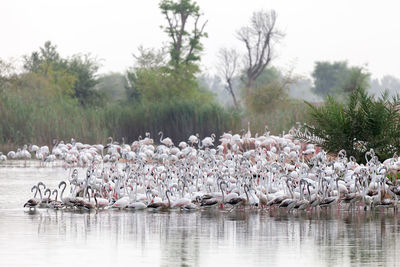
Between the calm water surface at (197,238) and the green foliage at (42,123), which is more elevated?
the green foliage at (42,123)

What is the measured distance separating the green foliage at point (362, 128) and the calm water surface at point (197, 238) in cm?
558

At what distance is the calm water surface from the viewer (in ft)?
35.6

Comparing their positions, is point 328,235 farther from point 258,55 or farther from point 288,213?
point 258,55

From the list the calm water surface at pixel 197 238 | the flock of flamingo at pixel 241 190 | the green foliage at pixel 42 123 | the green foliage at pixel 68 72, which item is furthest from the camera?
the green foliage at pixel 68 72

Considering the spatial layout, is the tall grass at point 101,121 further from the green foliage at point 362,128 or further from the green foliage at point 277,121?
the green foliage at point 362,128

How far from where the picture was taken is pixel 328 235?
13.3 metres

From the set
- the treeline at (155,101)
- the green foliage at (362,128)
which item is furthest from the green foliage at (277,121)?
the green foliage at (362,128)

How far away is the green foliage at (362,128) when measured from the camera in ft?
72.8

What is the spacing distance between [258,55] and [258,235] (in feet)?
212

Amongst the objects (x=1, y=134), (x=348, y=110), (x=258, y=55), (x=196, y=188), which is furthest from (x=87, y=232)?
(x=258, y=55)

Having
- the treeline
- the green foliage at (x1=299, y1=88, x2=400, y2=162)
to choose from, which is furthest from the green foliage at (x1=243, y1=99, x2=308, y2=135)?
the green foliage at (x1=299, y1=88, x2=400, y2=162)

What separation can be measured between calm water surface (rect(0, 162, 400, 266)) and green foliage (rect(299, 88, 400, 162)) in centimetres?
558

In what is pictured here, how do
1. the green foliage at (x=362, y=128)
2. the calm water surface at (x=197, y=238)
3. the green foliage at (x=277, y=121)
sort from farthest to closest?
the green foliage at (x=277, y=121) < the green foliage at (x=362, y=128) < the calm water surface at (x=197, y=238)

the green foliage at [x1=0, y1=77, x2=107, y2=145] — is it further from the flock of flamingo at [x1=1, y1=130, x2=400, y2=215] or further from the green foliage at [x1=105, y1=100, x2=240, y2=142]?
the flock of flamingo at [x1=1, y1=130, x2=400, y2=215]
